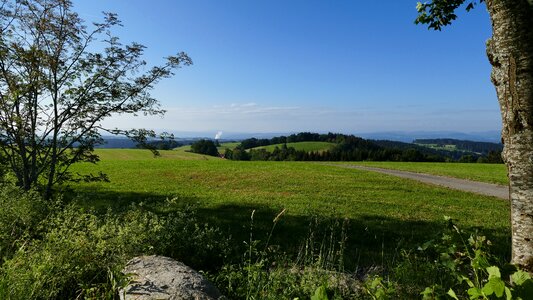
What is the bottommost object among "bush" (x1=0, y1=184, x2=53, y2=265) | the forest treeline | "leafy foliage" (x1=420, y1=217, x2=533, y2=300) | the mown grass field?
the forest treeline

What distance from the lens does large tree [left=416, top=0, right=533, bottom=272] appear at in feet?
9.72

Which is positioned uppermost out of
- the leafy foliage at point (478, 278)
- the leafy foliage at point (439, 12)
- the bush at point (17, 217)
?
the leafy foliage at point (439, 12)

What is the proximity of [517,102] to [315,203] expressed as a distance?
1179 centimetres

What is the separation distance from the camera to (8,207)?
5.28m

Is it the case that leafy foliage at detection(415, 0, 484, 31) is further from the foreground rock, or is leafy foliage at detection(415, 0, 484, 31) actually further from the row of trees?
the row of trees

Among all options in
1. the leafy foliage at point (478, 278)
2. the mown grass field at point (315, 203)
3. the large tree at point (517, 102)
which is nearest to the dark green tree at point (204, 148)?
the mown grass field at point (315, 203)

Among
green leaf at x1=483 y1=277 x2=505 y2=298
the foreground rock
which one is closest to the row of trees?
the foreground rock

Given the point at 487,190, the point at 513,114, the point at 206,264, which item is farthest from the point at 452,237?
the point at 487,190

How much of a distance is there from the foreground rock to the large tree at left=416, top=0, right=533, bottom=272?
307 cm

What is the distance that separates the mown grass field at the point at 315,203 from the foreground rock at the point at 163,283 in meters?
1.55

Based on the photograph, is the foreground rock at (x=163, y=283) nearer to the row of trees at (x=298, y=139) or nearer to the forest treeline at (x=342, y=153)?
the forest treeline at (x=342, y=153)

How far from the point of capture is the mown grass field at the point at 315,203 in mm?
9102

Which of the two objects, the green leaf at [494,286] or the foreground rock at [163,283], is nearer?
the green leaf at [494,286]

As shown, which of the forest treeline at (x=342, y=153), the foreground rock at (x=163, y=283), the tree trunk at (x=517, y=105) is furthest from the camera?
the forest treeline at (x=342, y=153)
